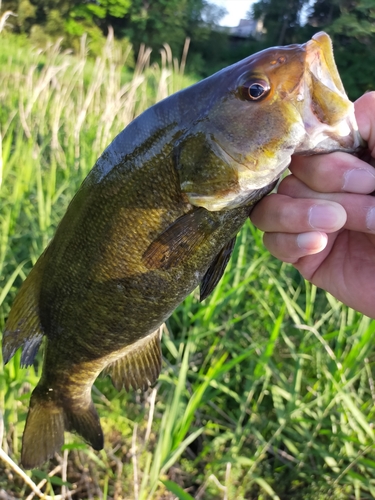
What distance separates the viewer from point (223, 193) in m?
1.00

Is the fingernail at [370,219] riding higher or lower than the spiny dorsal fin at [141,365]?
higher

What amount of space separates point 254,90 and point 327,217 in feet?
1.19

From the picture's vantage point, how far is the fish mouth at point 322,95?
86 centimetres

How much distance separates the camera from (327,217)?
1020 mm

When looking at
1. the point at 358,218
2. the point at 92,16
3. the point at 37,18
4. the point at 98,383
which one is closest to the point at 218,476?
the point at 98,383

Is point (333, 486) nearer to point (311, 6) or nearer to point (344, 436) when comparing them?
point (344, 436)

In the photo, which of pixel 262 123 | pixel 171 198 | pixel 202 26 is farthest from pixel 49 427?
pixel 202 26

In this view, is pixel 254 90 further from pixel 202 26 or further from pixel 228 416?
pixel 202 26

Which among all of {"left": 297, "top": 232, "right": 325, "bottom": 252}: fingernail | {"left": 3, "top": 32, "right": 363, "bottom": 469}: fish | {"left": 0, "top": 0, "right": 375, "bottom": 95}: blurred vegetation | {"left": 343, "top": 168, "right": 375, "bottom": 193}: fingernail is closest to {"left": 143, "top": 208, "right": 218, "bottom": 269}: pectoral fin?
{"left": 3, "top": 32, "right": 363, "bottom": 469}: fish

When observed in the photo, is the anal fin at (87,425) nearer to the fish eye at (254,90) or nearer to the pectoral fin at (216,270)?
the pectoral fin at (216,270)

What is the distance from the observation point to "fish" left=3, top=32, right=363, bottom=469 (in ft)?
2.98

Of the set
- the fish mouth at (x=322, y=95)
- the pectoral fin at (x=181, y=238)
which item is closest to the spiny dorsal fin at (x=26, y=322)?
the pectoral fin at (x=181, y=238)

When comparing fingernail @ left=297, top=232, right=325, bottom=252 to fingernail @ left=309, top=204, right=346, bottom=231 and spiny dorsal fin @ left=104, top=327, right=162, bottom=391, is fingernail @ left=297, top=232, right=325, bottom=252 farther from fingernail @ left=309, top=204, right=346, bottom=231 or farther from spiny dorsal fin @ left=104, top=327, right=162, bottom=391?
spiny dorsal fin @ left=104, top=327, right=162, bottom=391

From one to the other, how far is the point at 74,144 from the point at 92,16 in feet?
95.9
